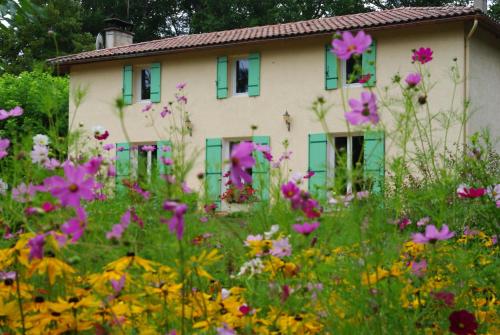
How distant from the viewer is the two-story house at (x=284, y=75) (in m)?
11.3

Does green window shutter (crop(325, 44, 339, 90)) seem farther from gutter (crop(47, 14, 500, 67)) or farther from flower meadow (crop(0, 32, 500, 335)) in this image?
flower meadow (crop(0, 32, 500, 335))

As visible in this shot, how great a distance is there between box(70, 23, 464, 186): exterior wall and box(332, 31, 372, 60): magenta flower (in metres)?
8.91

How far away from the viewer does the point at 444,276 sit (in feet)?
7.79

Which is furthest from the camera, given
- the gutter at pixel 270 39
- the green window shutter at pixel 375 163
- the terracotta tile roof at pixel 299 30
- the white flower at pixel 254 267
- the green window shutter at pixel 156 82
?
the green window shutter at pixel 156 82

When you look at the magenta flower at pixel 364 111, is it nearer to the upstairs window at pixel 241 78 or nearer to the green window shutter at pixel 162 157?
the green window shutter at pixel 162 157

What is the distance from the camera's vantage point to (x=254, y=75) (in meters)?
13.2

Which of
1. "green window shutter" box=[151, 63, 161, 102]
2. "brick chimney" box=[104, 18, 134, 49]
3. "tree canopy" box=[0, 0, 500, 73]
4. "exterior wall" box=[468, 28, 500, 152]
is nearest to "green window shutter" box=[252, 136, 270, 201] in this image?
"exterior wall" box=[468, 28, 500, 152]

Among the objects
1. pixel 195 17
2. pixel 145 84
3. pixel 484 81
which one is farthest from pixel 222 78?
pixel 195 17

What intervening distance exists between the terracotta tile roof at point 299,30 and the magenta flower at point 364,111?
937 centimetres

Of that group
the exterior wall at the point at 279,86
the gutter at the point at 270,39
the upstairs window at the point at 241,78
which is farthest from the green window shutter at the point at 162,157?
the upstairs window at the point at 241,78

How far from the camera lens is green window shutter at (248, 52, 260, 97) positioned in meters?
13.1

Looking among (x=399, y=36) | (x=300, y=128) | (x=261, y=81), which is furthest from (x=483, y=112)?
(x=261, y=81)

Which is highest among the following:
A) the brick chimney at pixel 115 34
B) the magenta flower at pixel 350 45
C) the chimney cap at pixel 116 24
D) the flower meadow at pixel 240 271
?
the chimney cap at pixel 116 24

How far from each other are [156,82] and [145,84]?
0.71m
